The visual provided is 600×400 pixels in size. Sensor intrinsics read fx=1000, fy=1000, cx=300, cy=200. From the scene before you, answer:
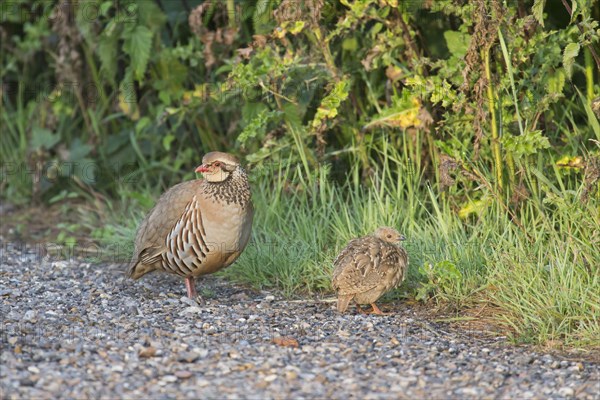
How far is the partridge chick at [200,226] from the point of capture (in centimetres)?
639

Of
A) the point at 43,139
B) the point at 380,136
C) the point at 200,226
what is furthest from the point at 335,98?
the point at 43,139

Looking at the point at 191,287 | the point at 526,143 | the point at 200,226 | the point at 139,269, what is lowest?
the point at 191,287

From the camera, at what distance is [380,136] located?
25.9ft

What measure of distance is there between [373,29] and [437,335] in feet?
9.10

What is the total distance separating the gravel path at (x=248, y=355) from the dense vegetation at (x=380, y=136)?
1.68 ft

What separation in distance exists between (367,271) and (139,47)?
11.3 feet

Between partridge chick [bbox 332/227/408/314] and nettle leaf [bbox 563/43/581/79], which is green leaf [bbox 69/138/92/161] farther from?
nettle leaf [bbox 563/43/581/79]

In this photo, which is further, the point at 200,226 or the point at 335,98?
the point at 335,98

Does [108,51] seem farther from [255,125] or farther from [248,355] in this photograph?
[248,355]

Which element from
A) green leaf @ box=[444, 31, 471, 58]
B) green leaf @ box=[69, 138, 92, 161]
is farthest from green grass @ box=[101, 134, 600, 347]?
green leaf @ box=[69, 138, 92, 161]

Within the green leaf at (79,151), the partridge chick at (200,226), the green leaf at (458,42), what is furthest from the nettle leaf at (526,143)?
the green leaf at (79,151)

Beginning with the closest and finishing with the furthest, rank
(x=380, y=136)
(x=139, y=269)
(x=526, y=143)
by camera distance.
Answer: (x=526, y=143), (x=139, y=269), (x=380, y=136)

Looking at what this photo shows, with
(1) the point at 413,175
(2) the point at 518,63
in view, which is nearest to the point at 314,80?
(1) the point at 413,175

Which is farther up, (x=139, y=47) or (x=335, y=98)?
(x=139, y=47)
